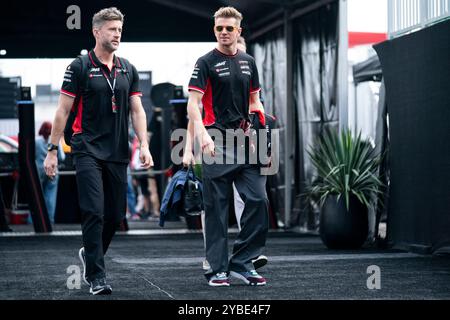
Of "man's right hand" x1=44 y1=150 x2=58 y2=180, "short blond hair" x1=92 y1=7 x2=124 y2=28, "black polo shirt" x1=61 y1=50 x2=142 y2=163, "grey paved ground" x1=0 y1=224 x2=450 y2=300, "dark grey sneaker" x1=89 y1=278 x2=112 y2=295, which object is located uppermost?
"short blond hair" x1=92 y1=7 x2=124 y2=28

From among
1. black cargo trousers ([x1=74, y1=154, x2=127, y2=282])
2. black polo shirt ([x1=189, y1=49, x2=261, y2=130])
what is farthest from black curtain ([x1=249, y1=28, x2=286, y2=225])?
black cargo trousers ([x1=74, y1=154, x2=127, y2=282])

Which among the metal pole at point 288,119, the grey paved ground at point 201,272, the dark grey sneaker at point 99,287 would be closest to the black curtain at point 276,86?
the metal pole at point 288,119

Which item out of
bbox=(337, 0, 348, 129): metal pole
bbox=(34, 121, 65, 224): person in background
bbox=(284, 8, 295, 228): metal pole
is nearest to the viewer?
bbox=(337, 0, 348, 129): metal pole

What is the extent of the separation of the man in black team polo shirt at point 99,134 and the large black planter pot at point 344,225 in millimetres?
4699

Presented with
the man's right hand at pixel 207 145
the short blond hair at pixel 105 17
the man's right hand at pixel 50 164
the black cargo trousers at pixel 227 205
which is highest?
the short blond hair at pixel 105 17

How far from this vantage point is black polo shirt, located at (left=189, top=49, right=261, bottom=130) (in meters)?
7.68

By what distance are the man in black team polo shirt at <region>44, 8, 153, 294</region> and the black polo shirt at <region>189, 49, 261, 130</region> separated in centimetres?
58

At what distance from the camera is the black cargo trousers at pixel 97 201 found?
714cm

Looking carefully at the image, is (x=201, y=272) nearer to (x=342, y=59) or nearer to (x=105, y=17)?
(x=105, y=17)

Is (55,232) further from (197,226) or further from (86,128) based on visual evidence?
(86,128)

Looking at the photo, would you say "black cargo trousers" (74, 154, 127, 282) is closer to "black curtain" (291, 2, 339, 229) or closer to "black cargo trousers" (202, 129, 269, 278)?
"black cargo trousers" (202, 129, 269, 278)

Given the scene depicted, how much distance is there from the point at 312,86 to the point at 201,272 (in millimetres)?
6473

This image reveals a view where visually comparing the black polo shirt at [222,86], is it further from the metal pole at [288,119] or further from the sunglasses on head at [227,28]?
the metal pole at [288,119]
